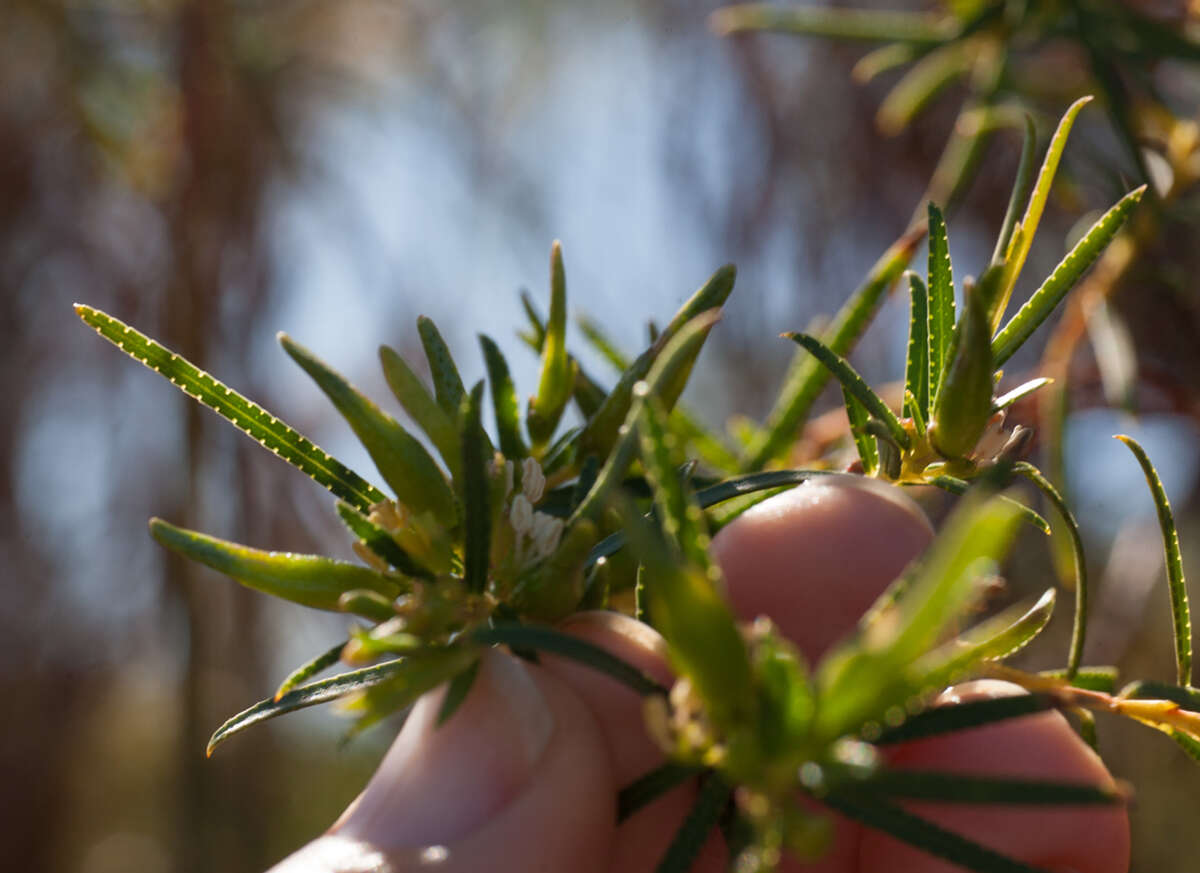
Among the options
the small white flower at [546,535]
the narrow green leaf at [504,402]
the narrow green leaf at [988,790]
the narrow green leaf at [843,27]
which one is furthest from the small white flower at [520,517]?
the narrow green leaf at [843,27]

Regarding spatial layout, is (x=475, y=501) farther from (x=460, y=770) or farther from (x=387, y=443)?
(x=460, y=770)

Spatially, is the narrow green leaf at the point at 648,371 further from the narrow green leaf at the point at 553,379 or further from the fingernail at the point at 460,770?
the fingernail at the point at 460,770

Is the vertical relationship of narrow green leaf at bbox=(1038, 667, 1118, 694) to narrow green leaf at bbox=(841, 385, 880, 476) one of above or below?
below

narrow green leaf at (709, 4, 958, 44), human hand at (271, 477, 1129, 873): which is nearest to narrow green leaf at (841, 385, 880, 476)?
human hand at (271, 477, 1129, 873)

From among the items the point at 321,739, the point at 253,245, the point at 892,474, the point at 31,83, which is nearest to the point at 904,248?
the point at 892,474

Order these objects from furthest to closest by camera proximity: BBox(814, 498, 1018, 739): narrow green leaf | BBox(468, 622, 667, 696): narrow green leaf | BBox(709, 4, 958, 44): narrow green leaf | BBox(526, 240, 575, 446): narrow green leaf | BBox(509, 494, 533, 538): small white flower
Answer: BBox(709, 4, 958, 44): narrow green leaf
BBox(526, 240, 575, 446): narrow green leaf
BBox(509, 494, 533, 538): small white flower
BBox(468, 622, 667, 696): narrow green leaf
BBox(814, 498, 1018, 739): narrow green leaf

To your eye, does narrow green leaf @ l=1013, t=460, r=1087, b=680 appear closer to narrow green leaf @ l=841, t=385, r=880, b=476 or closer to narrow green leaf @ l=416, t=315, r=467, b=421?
narrow green leaf @ l=841, t=385, r=880, b=476
